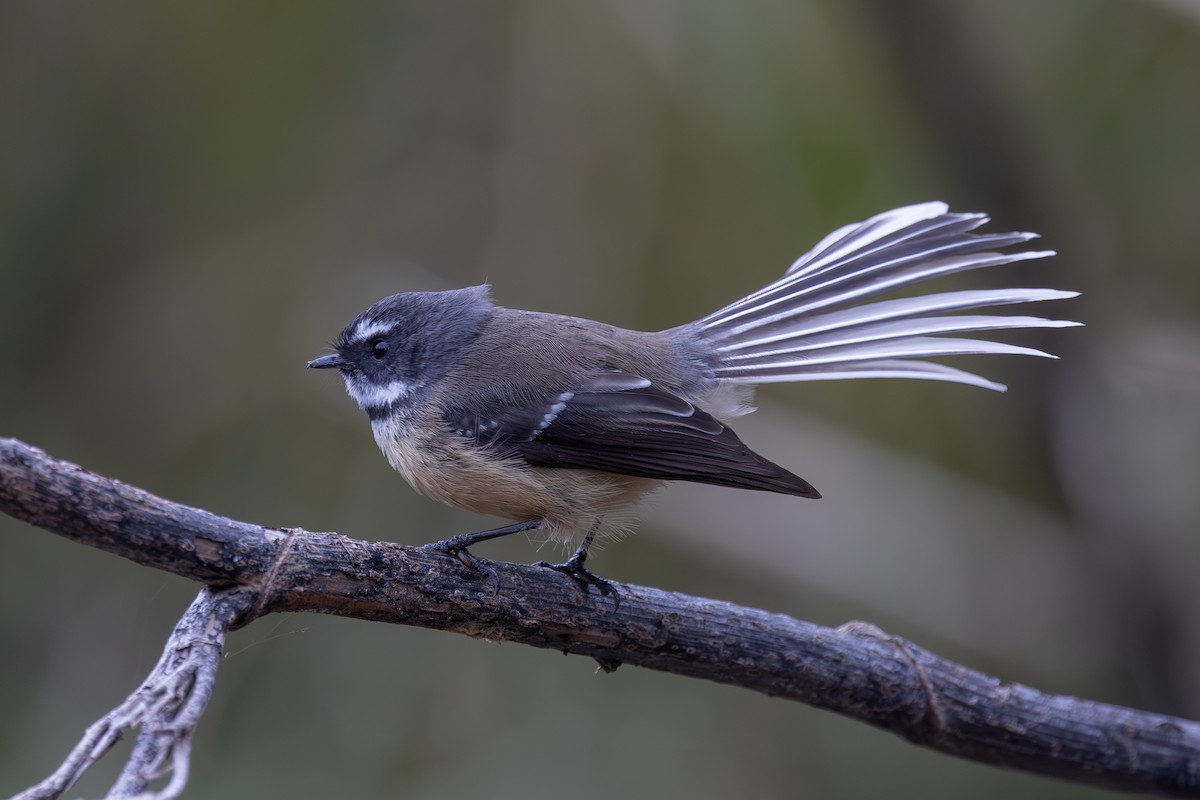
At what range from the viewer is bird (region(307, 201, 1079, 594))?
3.18 metres

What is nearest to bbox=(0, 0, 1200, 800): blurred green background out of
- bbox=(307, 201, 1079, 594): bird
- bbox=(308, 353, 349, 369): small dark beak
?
bbox=(308, 353, 349, 369): small dark beak

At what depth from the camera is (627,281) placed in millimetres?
5645

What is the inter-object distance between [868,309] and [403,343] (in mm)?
1638

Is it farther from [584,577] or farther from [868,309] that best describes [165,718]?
[868,309]

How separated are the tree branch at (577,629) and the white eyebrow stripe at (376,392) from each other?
942mm

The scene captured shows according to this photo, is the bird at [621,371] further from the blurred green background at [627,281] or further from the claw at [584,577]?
the blurred green background at [627,281]

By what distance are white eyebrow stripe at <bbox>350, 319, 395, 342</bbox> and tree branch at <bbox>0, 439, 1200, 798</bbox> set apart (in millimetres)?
1279

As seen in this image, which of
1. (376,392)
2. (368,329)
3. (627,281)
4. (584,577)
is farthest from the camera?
(627,281)

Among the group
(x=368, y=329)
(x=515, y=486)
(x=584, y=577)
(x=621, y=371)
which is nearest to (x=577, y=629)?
(x=584, y=577)

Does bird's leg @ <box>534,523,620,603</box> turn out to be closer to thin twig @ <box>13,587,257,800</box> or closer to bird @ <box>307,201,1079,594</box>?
bird @ <box>307,201,1079,594</box>

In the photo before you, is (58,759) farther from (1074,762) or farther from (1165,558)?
(1165,558)

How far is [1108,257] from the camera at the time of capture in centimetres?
617

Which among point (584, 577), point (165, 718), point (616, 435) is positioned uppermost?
point (616, 435)

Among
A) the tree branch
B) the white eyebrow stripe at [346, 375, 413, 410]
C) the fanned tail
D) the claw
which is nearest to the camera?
the tree branch
